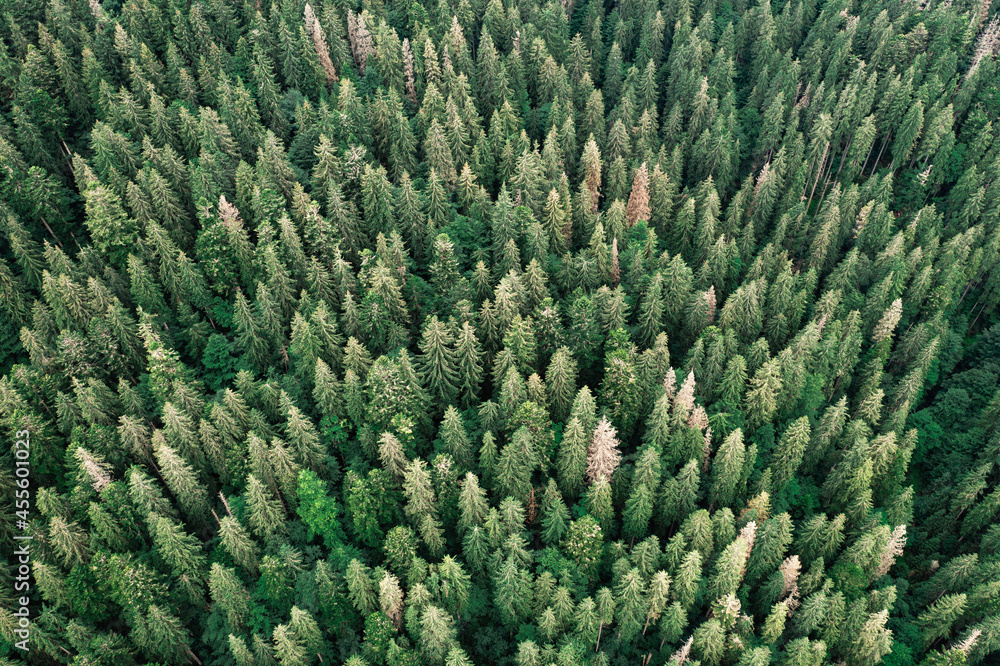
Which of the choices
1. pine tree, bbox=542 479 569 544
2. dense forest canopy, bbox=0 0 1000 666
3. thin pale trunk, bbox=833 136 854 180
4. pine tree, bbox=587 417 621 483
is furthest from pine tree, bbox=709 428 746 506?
thin pale trunk, bbox=833 136 854 180

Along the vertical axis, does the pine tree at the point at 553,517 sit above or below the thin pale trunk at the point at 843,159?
below

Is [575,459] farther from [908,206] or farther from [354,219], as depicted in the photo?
[908,206]

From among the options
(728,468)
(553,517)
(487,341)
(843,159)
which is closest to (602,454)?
(553,517)

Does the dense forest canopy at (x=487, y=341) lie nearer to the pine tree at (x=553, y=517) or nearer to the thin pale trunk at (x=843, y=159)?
the pine tree at (x=553, y=517)

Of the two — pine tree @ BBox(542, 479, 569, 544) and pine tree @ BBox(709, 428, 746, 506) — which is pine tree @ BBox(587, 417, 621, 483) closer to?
pine tree @ BBox(542, 479, 569, 544)

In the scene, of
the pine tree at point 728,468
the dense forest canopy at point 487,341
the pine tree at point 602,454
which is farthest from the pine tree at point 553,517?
the pine tree at point 728,468

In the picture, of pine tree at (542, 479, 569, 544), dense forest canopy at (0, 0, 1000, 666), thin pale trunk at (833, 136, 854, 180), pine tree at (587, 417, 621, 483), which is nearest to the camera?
dense forest canopy at (0, 0, 1000, 666)

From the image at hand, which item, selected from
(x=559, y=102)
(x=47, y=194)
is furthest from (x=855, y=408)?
(x=47, y=194)

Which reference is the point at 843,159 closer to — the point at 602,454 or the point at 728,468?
the point at 728,468
